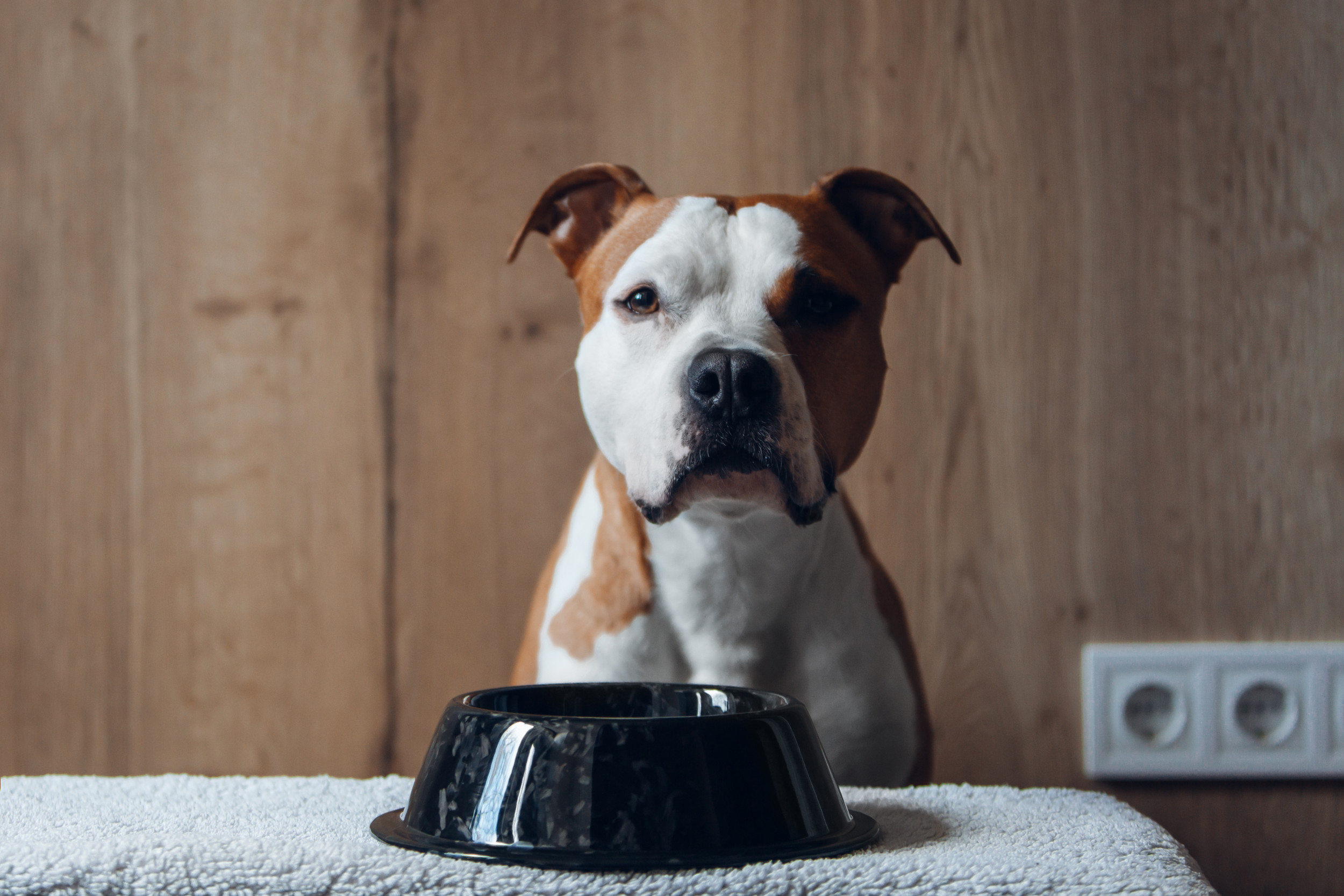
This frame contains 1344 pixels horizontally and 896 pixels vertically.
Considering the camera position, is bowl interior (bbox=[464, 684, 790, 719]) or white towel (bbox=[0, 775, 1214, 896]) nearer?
white towel (bbox=[0, 775, 1214, 896])

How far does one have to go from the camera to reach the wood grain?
4.33ft

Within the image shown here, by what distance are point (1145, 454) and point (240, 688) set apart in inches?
43.9

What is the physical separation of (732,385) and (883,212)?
0.33 metres

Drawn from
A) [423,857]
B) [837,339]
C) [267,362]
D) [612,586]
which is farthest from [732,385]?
[267,362]

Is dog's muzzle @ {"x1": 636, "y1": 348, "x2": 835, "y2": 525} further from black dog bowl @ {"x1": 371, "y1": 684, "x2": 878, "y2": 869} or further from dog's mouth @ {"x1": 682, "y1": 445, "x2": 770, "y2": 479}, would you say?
black dog bowl @ {"x1": 371, "y1": 684, "x2": 878, "y2": 869}

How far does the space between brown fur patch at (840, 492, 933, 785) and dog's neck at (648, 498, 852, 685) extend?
0.08 meters

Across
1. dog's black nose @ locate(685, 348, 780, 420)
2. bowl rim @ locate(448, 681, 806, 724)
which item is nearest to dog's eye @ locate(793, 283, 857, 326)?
dog's black nose @ locate(685, 348, 780, 420)

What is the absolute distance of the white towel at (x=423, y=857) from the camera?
19.3 inches

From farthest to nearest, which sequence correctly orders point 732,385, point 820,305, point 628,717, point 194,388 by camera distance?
point 194,388, point 820,305, point 732,385, point 628,717

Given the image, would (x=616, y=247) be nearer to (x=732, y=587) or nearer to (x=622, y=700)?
(x=732, y=587)

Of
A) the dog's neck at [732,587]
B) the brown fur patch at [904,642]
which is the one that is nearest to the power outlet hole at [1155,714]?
the brown fur patch at [904,642]

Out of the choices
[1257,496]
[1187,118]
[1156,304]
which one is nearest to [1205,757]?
[1257,496]

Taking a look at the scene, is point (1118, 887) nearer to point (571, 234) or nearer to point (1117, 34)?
point (571, 234)

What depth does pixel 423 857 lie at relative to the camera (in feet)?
1.67
